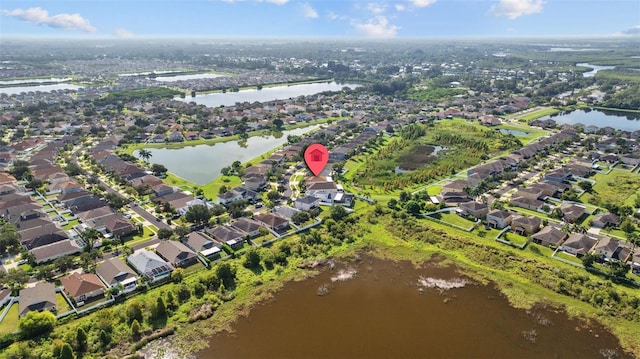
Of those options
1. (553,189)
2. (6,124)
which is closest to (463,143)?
(553,189)

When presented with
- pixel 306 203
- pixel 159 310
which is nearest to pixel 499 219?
pixel 306 203

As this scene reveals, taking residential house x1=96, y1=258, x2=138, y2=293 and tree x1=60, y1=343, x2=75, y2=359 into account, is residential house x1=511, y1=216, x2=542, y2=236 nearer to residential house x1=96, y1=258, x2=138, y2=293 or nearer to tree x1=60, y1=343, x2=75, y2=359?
residential house x1=96, y1=258, x2=138, y2=293

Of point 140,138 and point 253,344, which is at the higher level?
point 140,138

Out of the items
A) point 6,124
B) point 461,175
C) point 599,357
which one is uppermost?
point 6,124

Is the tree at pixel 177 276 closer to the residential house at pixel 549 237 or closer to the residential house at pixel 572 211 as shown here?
the residential house at pixel 549 237

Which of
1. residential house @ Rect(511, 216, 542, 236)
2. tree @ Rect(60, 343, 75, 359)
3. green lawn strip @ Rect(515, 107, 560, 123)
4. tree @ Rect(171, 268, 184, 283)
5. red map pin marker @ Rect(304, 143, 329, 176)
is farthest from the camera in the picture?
green lawn strip @ Rect(515, 107, 560, 123)

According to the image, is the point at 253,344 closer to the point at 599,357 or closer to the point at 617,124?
the point at 599,357

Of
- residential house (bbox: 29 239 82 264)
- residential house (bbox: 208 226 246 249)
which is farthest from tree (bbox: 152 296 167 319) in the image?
residential house (bbox: 29 239 82 264)
